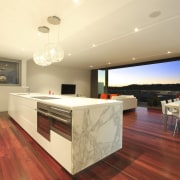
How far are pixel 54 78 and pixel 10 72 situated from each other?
280cm

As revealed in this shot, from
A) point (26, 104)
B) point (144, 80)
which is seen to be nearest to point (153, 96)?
point (144, 80)

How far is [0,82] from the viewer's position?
6.15 metres

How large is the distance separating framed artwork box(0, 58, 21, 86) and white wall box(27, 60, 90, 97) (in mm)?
990

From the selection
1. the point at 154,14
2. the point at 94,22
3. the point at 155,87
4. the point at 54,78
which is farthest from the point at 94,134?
the point at 54,78

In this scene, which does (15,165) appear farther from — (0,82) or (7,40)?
(0,82)

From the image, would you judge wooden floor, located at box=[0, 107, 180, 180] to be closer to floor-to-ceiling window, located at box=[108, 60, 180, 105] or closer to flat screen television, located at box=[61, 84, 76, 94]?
floor-to-ceiling window, located at box=[108, 60, 180, 105]

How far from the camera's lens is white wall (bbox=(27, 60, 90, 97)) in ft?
25.6

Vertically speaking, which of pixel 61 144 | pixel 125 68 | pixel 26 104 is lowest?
pixel 61 144

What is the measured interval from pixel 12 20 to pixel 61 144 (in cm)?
281

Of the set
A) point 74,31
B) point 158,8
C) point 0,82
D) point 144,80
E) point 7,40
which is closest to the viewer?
point 158,8

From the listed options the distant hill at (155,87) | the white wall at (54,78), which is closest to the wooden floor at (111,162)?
the distant hill at (155,87)

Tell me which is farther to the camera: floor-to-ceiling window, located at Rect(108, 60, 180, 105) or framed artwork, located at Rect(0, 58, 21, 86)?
floor-to-ceiling window, located at Rect(108, 60, 180, 105)

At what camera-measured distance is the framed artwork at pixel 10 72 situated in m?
6.22

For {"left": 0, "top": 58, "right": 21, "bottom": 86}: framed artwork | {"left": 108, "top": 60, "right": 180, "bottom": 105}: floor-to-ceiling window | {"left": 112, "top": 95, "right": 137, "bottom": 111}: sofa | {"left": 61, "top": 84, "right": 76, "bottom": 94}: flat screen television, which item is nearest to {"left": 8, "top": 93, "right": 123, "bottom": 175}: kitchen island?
{"left": 112, "top": 95, "right": 137, "bottom": 111}: sofa
